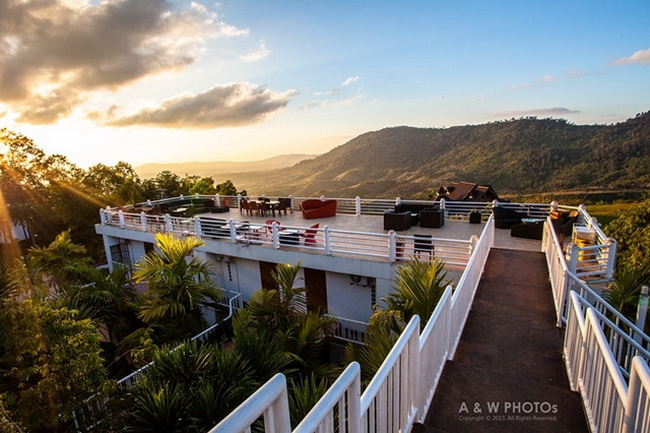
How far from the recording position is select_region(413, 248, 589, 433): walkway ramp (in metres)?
3.30

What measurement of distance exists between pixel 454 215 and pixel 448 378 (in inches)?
461

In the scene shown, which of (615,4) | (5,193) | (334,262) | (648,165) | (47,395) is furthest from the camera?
(648,165)

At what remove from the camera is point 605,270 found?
294 inches

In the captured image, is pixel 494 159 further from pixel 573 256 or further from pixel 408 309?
pixel 408 309

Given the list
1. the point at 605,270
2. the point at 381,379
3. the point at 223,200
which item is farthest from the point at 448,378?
the point at 223,200

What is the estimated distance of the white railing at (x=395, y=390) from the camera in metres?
1.50

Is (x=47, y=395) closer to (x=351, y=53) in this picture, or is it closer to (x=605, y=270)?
(x=605, y=270)

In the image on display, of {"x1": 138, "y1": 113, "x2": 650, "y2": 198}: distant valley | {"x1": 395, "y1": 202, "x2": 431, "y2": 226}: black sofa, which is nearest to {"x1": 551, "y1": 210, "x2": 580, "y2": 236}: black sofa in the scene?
{"x1": 395, "y1": 202, "x2": 431, "y2": 226}: black sofa

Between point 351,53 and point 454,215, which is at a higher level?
point 351,53

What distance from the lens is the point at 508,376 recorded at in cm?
407

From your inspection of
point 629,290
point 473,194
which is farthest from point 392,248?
point 473,194

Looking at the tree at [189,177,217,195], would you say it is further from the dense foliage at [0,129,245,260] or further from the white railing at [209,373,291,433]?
the white railing at [209,373,291,433]

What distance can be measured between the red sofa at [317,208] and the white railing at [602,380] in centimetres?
1257

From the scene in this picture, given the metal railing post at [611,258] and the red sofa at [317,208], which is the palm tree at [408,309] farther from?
the red sofa at [317,208]
